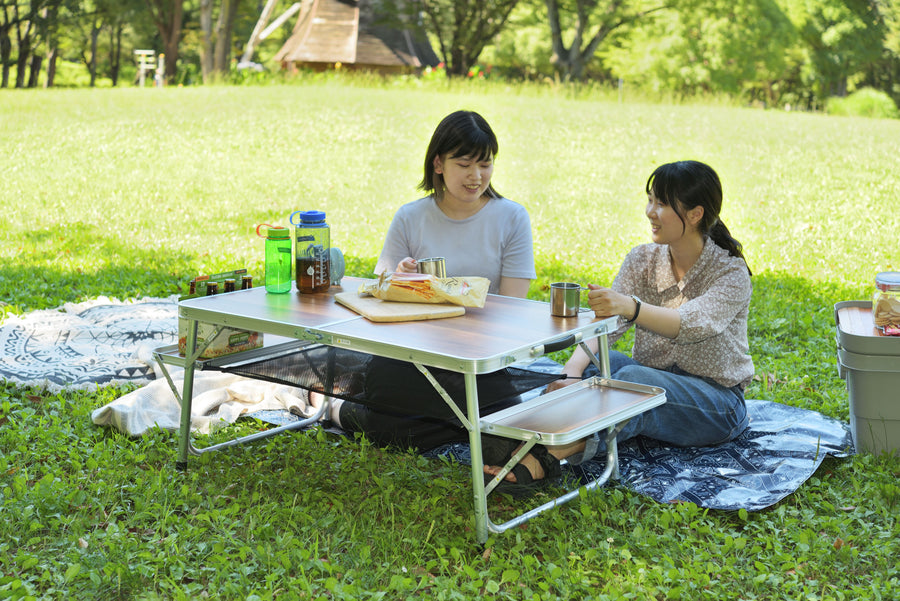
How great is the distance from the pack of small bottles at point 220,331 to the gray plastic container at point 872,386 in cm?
244

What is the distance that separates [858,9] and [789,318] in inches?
1464

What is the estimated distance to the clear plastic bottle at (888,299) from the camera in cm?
358

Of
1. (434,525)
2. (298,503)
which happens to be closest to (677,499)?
(434,525)

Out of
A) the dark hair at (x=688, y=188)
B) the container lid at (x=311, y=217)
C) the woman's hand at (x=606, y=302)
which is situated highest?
the dark hair at (x=688, y=188)

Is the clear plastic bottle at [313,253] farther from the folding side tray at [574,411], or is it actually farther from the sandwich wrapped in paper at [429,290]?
the folding side tray at [574,411]

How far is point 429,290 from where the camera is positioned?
3.31 metres

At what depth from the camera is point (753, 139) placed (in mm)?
13945

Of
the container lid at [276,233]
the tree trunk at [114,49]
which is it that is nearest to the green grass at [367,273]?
the container lid at [276,233]

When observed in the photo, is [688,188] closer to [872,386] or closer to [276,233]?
[872,386]

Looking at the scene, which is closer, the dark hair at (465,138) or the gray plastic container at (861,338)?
the gray plastic container at (861,338)

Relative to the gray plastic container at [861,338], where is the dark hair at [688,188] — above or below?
above

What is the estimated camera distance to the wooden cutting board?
10.2ft

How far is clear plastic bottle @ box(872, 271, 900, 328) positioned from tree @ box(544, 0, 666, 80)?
86.9 feet

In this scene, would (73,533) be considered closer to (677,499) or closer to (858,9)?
(677,499)
